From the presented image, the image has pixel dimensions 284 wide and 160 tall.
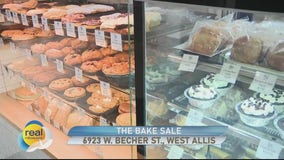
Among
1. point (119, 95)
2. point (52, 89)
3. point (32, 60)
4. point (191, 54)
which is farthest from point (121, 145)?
point (32, 60)

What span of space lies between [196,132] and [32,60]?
2371mm

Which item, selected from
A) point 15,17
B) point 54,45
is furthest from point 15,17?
point 54,45

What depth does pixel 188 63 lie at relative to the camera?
4.83 ft

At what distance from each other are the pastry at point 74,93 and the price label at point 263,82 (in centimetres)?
122

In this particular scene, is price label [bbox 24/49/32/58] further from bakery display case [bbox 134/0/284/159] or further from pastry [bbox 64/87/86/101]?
bakery display case [bbox 134/0/284/159]

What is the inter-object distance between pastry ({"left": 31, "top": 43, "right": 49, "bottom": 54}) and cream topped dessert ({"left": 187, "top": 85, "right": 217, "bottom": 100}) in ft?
4.72

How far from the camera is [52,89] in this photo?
2244 mm

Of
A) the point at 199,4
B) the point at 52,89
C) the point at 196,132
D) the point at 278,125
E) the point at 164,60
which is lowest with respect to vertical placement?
the point at 52,89

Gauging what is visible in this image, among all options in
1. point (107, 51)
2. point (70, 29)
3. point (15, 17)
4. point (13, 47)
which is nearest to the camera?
point (70, 29)

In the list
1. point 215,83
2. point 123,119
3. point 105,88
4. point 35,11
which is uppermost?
point 35,11

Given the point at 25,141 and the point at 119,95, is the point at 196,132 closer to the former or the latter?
the point at 25,141

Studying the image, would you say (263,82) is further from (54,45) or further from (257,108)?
(54,45)

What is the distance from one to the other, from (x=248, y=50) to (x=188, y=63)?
30cm

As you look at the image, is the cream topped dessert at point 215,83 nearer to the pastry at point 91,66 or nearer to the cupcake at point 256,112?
the cupcake at point 256,112
